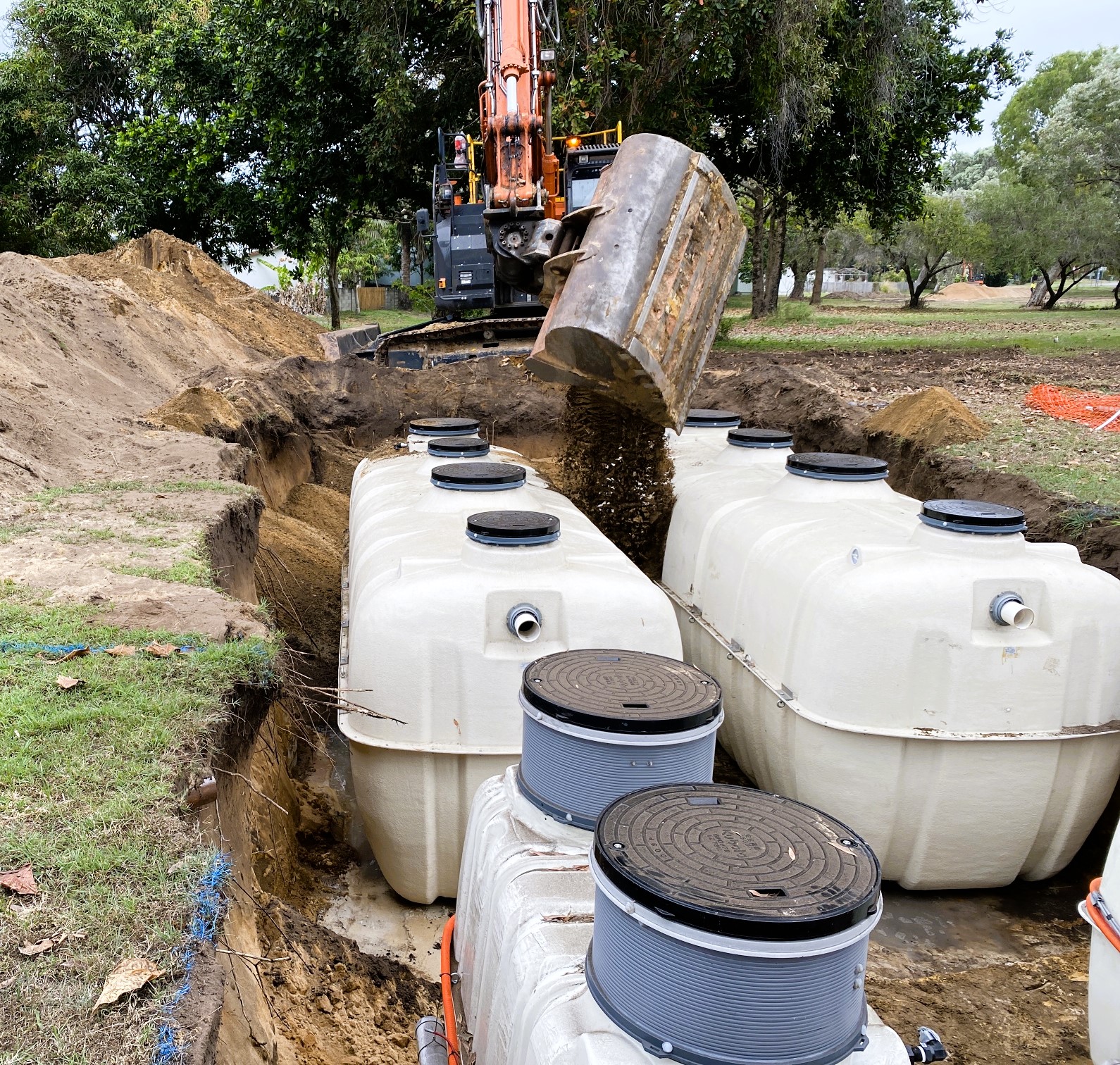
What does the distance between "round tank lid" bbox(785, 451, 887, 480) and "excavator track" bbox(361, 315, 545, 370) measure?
29.0 feet

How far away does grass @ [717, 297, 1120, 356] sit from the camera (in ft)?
66.8

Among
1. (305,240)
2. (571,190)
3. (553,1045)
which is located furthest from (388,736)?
(305,240)

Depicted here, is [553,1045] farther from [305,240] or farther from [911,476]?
[305,240]

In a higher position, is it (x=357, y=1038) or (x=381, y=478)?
(x=381, y=478)

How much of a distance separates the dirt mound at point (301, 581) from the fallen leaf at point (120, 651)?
3.40 metres

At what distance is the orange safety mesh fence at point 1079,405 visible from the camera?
10516 millimetres

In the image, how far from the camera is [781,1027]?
6.80ft

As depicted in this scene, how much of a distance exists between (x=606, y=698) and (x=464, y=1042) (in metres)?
1.41

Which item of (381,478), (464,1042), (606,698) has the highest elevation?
(606,698)

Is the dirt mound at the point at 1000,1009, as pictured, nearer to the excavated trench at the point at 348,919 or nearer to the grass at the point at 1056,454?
the excavated trench at the point at 348,919

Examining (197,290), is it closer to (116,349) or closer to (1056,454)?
(116,349)

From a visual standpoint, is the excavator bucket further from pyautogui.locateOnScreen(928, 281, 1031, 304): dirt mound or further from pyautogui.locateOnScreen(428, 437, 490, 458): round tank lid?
pyautogui.locateOnScreen(928, 281, 1031, 304): dirt mound

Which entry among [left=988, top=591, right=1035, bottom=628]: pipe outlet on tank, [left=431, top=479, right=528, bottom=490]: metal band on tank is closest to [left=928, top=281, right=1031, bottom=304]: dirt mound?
[left=431, top=479, right=528, bottom=490]: metal band on tank

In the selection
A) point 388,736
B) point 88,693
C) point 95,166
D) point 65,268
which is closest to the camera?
point 88,693
